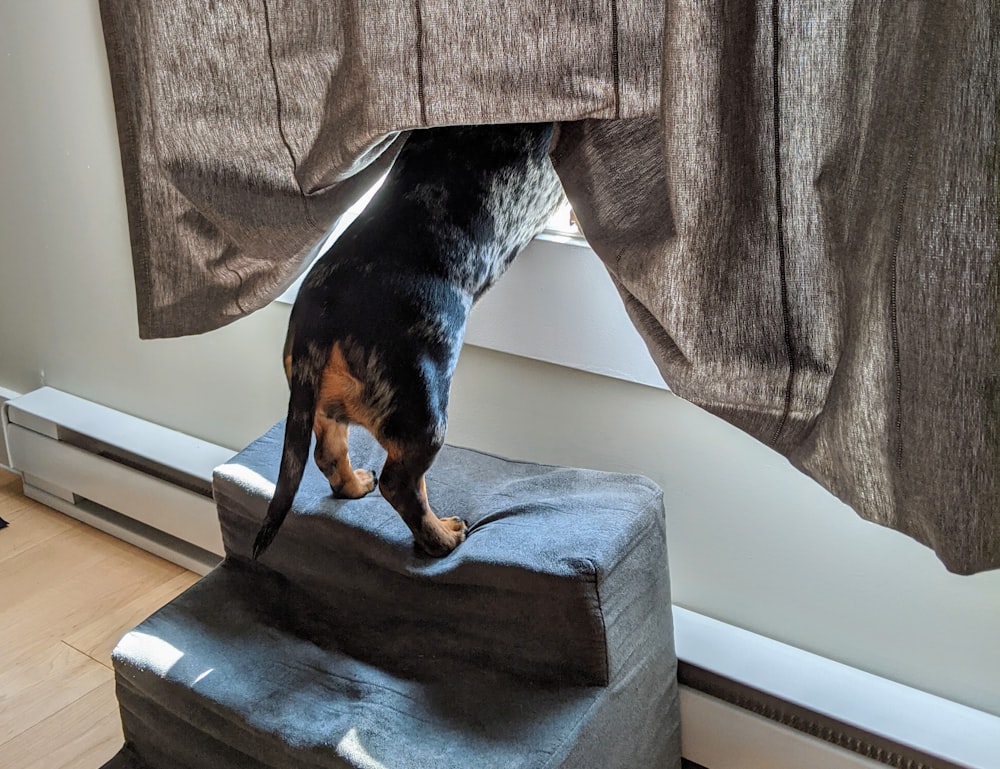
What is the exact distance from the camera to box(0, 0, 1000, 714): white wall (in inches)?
43.4

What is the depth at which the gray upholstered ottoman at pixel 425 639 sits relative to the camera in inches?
38.8

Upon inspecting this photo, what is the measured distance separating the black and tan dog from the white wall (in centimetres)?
32

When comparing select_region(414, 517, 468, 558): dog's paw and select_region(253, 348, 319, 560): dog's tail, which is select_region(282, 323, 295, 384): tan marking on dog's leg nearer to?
select_region(253, 348, 319, 560): dog's tail

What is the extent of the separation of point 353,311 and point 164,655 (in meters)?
0.47

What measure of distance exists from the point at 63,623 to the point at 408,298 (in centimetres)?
106

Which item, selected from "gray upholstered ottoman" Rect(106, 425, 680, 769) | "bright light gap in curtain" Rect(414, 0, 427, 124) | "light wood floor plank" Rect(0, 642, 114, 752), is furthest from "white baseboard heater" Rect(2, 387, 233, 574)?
"bright light gap in curtain" Rect(414, 0, 427, 124)

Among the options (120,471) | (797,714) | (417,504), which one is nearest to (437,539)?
(417,504)

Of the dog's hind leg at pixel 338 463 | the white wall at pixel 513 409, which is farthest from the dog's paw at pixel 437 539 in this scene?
the white wall at pixel 513 409

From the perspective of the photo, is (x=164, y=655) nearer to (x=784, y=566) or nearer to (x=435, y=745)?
(x=435, y=745)

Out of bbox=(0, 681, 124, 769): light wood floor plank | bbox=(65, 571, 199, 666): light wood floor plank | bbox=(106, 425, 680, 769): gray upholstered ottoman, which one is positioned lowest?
bbox=(0, 681, 124, 769): light wood floor plank

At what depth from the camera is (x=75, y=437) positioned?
6.12ft

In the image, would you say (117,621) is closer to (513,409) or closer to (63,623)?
(63,623)

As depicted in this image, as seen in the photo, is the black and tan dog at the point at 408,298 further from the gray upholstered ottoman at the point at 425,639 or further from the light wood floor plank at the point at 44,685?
the light wood floor plank at the point at 44,685

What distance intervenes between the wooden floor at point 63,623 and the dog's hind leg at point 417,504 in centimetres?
68
